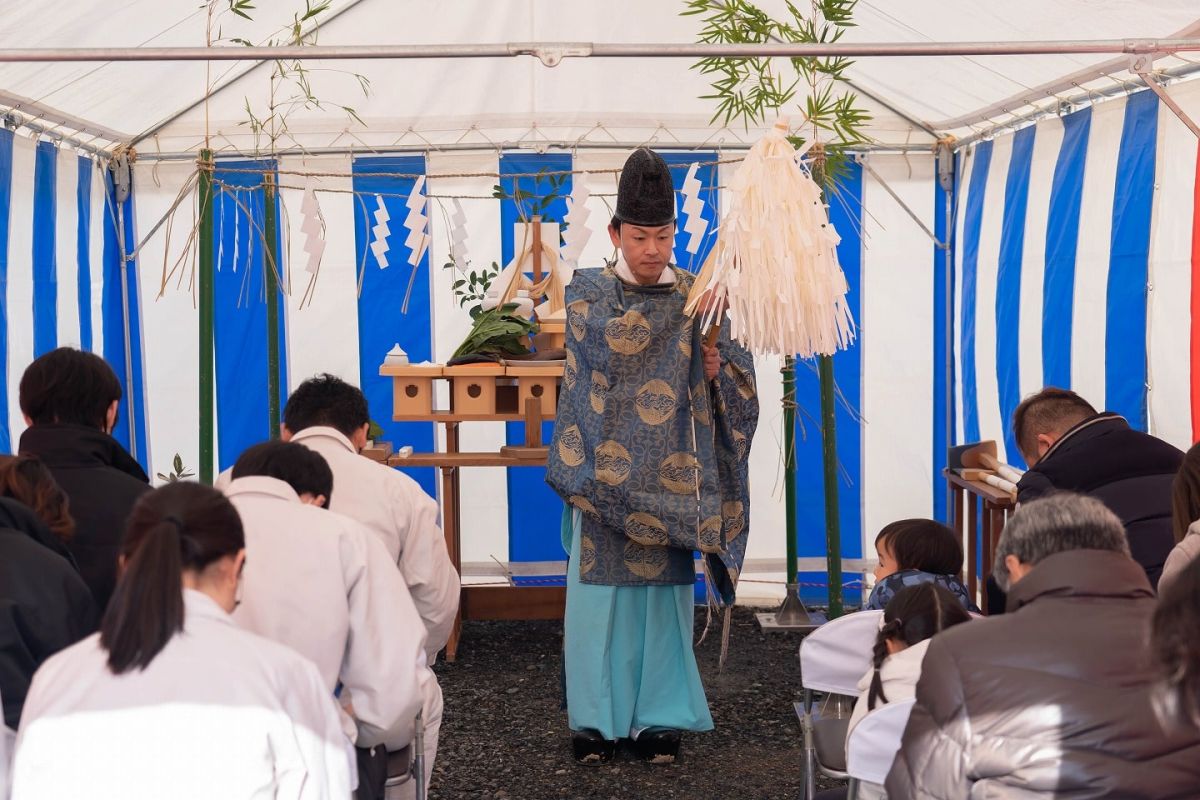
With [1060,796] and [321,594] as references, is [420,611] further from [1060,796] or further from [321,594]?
[1060,796]

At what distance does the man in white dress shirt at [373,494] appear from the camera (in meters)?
2.77

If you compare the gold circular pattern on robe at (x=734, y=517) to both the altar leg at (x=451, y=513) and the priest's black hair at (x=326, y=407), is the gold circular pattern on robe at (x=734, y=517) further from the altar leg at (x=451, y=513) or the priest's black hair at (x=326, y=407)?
the altar leg at (x=451, y=513)

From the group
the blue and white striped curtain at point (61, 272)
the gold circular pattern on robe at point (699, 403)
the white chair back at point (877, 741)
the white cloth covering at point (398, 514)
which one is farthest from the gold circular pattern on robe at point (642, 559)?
the blue and white striped curtain at point (61, 272)

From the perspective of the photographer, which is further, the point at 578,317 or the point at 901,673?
the point at 578,317

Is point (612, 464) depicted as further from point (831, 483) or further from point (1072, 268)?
point (1072, 268)

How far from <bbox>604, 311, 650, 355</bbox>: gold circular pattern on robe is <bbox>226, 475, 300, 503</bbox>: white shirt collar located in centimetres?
137

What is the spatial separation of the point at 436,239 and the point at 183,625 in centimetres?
413

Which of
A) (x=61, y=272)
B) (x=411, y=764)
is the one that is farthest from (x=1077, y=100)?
(x=61, y=272)

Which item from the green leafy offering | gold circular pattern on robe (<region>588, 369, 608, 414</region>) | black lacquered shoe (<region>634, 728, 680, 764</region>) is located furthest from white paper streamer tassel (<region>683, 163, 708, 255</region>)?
black lacquered shoe (<region>634, 728, 680, 764</region>)

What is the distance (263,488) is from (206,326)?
2.41m

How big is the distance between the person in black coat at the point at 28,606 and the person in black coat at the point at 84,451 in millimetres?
510

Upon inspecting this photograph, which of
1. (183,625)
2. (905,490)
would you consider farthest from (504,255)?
(183,625)

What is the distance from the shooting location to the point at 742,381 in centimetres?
357

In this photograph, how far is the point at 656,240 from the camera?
11.3 feet
